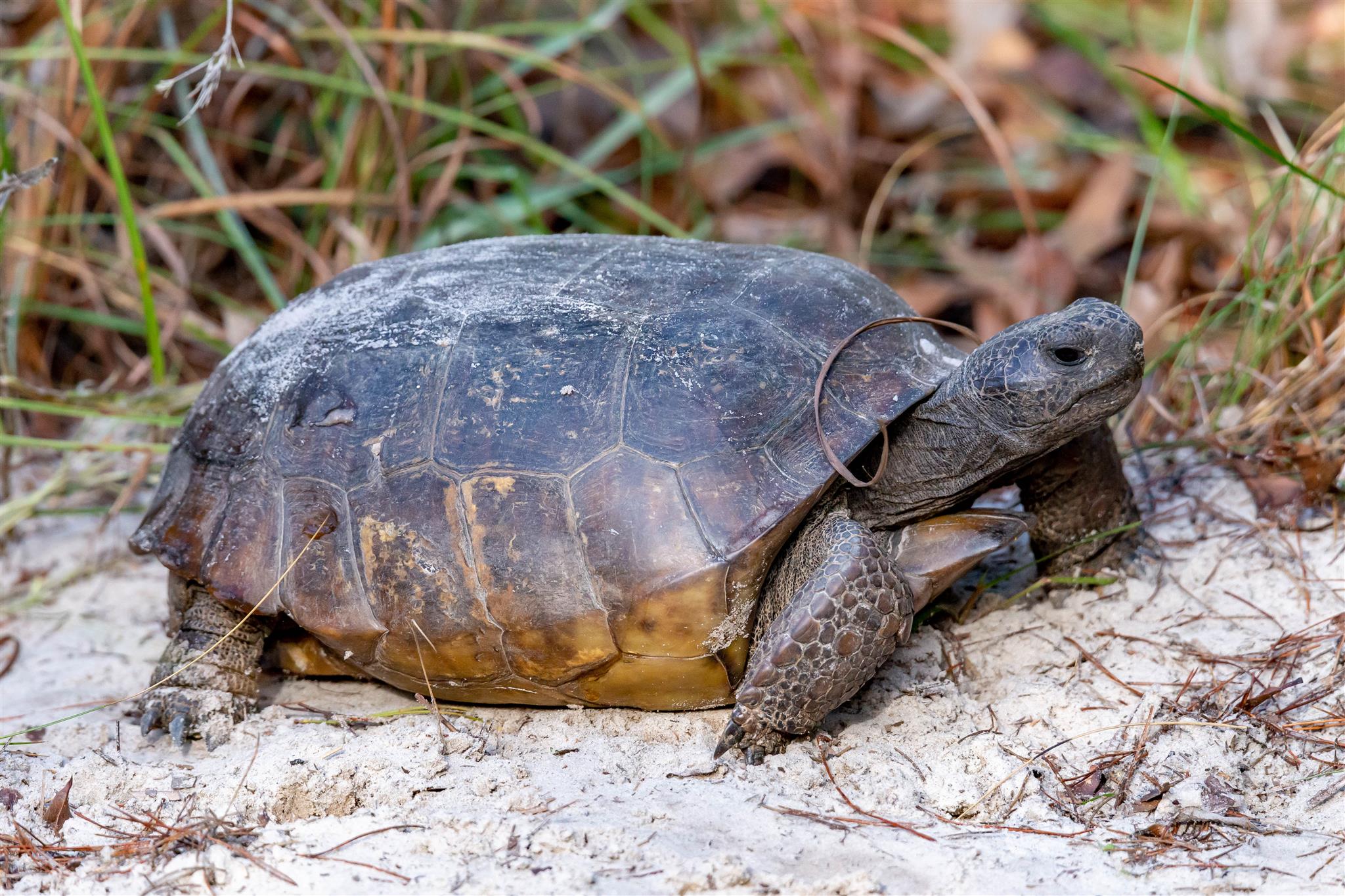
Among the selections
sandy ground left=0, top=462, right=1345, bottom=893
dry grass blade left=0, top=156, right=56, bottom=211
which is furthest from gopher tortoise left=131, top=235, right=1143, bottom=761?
dry grass blade left=0, top=156, right=56, bottom=211

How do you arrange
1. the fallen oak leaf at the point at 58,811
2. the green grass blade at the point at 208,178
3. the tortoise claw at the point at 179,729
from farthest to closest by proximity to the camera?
the green grass blade at the point at 208,178, the tortoise claw at the point at 179,729, the fallen oak leaf at the point at 58,811

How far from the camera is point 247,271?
5.14m

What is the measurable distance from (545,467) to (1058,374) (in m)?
1.20

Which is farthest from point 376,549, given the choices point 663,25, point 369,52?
point 663,25

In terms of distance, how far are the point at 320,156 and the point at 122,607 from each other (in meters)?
2.41

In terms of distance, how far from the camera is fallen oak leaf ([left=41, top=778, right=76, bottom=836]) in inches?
92.0

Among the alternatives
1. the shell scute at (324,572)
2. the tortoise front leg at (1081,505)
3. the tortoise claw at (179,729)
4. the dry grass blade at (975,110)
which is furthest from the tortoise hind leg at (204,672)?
the dry grass blade at (975,110)

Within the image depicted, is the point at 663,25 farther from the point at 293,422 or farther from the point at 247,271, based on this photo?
the point at 293,422

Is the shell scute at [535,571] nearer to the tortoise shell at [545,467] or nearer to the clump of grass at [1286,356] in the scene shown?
the tortoise shell at [545,467]

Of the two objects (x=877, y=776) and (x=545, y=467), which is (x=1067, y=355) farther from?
(x=545, y=467)

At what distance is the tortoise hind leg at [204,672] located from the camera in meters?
2.77

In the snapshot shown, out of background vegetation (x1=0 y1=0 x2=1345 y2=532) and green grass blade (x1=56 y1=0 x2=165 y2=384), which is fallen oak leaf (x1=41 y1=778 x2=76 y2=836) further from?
green grass blade (x1=56 y1=0 x2=165 y2=384)

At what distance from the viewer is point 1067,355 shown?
2.54 meters

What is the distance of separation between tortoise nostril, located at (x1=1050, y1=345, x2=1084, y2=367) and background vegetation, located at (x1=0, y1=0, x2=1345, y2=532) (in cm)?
100
